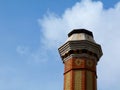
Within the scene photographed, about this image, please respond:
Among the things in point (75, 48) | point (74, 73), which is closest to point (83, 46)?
point (75, 48)

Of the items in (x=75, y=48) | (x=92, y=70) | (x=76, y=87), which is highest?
(x=75, y=48)

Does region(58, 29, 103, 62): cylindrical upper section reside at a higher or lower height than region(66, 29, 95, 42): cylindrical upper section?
lower

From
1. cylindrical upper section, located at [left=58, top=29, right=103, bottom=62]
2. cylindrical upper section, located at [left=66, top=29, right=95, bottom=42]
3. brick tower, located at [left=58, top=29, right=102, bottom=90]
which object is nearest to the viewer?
brick tower, located at [left=58, top=29, right=102, bottom=90]

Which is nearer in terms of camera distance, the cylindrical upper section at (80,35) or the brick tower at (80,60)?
the brick tower at (80,60)

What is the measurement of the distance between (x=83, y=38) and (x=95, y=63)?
5.78 feet

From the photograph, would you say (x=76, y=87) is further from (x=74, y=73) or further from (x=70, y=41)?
(x=70, y=41)

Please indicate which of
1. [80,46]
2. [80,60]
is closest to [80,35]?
[80,46]

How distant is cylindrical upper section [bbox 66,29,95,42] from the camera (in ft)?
61.6

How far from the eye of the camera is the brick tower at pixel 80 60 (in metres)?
17.9

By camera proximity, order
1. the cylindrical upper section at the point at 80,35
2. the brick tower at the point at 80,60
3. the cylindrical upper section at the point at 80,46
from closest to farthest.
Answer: the brick tower at the point at 80,60, the cylindrical upper section at the point at 80,46, the cylindrical upper section at the point at 80,35

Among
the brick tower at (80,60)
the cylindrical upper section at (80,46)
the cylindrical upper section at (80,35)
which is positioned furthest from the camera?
the cylindrical upper section at (80,35)

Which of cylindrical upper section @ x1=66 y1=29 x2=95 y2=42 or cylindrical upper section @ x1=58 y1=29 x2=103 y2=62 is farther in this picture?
cylindrical upper section @ x1=66 y1=29 x2=95 y2=42

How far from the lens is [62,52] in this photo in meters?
19.4

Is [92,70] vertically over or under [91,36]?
under
